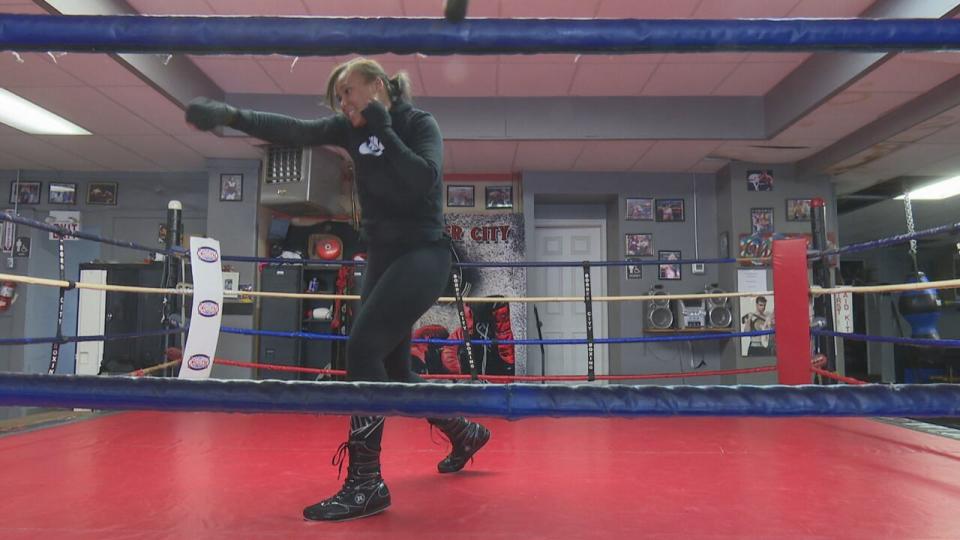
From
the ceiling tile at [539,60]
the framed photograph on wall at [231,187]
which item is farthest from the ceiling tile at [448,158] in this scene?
the framed photograph on wall at [231,187]

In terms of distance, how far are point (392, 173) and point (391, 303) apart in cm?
28

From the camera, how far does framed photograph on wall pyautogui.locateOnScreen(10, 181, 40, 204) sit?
19.1 ft

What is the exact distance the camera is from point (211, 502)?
1.27m

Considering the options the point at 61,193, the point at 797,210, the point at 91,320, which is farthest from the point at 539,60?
the point at 61,193

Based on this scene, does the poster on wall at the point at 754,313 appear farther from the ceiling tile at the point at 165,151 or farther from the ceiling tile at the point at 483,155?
the ceiling tile at the point at 165,151

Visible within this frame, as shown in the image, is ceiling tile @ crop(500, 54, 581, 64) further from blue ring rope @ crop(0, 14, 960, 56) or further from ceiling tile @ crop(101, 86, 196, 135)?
blue ring rope @ crop(0, 14, 960, 56)

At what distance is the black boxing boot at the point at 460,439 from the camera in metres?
1.52

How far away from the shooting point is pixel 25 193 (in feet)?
19.2

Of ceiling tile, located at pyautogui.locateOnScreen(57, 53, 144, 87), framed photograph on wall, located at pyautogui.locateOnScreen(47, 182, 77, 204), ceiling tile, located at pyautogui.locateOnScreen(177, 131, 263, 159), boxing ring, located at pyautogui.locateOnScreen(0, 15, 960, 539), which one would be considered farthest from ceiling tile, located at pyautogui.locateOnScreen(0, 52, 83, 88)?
framed photograph on wall, located at pyautogui.locateOnScreen(47, 182, 77, 204)

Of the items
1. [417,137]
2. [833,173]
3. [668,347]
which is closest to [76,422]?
[417,137]

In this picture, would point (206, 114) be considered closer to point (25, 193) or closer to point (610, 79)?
point (610, 79)

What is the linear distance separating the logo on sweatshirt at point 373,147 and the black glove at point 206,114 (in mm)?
289

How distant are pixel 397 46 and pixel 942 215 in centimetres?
948

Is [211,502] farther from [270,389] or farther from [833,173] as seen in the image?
[833,173]
